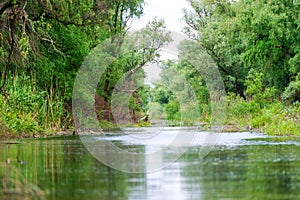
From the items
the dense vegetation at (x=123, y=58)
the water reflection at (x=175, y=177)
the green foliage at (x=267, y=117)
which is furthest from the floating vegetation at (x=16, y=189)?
the green foliage at (x=267, y=117)

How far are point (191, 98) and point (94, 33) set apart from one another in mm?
16894

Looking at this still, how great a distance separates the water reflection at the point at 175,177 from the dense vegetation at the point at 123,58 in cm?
503

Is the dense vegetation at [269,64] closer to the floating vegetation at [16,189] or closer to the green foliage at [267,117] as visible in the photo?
the green foliage at [267,117]

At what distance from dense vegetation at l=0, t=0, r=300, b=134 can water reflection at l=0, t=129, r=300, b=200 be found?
16.5 feet

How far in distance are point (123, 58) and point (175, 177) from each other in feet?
125

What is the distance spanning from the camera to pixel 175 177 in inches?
460

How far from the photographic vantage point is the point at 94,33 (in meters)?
45.2

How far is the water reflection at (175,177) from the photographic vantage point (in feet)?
30.7

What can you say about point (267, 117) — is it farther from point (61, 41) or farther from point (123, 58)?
point (123, 58)

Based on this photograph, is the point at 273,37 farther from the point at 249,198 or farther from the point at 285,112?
the point at 249,198

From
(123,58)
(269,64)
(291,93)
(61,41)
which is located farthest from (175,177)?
(123,58)

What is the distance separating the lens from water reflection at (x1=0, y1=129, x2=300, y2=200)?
30.7ft

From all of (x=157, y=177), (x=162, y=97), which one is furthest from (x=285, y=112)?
(x=162, y=97)

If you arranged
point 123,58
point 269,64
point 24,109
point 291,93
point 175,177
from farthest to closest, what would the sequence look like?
point 123,58
point 269,64
point 291,93
point 24,109
point 175,177
